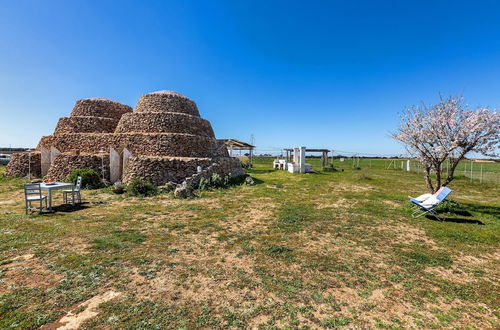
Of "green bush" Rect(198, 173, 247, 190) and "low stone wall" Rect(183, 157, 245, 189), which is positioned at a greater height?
"low stone wall" Rect(183, 157, 245, 189)

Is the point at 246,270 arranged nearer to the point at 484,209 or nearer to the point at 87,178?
the point at 484,209

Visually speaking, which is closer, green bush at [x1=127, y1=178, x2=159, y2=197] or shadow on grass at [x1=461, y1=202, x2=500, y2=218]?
shadow on grass at [x1=461, y1=202, x2=500, y2=218]

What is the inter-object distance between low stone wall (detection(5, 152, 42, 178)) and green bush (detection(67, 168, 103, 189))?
Answer: 22.0ft

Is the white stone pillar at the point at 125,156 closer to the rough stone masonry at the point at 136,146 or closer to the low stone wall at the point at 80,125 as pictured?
the rough stone masonry at the point at 136,146

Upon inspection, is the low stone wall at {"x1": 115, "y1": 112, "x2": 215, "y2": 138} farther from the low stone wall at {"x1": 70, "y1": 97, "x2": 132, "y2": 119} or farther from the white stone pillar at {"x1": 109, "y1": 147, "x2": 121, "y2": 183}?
the low stone wall at {"x1": 70, "y1": 97, "x2": 132, "y2": 119}

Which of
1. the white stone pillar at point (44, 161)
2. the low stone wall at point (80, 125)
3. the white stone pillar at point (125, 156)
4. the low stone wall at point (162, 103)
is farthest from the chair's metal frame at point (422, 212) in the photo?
the white stone pillar at point (44, 161)

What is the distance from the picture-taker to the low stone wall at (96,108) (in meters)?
18.0

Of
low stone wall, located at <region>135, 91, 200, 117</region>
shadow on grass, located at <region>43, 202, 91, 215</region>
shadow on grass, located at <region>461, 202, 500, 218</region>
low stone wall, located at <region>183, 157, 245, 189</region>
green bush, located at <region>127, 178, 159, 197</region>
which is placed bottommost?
shadow on grass, located at <region>461, 202, 500, 218</region>

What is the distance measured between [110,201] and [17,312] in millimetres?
7053

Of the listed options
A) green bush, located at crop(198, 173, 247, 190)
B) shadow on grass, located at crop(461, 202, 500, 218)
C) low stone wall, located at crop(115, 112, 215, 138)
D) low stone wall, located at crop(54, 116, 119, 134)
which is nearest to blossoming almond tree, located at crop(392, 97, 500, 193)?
shadow on grass, located at crop(461, 202, 500, 218)

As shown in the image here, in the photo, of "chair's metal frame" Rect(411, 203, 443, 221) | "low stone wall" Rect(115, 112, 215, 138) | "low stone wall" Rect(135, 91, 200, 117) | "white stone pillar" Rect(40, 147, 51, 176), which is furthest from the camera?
"low stone wall" Rect(135, 91, 200, 117)

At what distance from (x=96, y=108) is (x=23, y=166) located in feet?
22.2

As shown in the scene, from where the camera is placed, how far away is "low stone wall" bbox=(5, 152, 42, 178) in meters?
14.9

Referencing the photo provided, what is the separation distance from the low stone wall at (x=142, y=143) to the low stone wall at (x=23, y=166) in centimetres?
144
